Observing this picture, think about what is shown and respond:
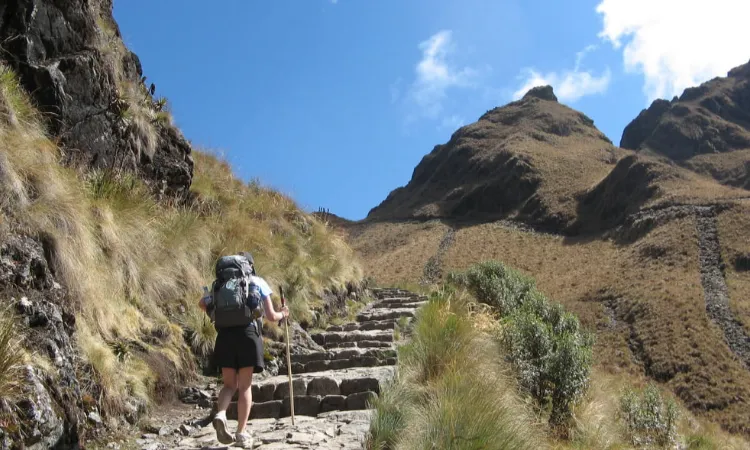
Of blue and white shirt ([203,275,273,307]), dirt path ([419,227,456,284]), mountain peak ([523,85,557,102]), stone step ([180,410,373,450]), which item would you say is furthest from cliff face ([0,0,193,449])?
mountain peak ([523,85,557,102])

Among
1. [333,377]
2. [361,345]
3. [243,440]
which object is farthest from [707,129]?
[243,440]

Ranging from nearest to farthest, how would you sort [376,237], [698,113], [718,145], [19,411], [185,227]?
[19,411]
[185,227]
[376,237]
[718,145]
[698,113]

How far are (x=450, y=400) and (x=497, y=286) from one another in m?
10.0

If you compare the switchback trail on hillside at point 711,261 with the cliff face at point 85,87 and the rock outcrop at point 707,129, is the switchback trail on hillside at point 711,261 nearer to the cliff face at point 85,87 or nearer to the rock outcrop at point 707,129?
the rock outcrop at point 707,129

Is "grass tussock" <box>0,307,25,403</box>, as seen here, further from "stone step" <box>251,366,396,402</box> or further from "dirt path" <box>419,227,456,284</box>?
"dirt path" <box>419,227,456,284</box>

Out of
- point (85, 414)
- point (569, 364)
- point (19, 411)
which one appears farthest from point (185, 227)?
point (569, 364)

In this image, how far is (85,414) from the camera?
4293 mm

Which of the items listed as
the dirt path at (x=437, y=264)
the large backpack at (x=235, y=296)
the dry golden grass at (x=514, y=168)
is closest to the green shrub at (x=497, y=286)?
the large backpack at (x=235, y=296)

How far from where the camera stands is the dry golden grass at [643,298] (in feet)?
80.9

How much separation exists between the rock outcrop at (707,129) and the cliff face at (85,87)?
81.7 m

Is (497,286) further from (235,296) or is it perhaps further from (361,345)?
(235,296)

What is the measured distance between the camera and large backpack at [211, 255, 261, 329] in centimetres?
445

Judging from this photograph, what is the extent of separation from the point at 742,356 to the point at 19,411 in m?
31.7

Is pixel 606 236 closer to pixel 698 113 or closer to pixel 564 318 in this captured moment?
pixel 564 318
